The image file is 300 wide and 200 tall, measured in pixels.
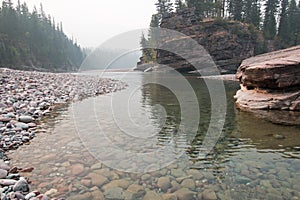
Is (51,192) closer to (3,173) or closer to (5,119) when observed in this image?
(3,173)

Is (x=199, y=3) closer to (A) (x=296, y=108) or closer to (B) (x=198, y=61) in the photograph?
(B) (x=198, y=61)

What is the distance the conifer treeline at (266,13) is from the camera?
51062 mm

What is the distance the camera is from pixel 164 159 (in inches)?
210

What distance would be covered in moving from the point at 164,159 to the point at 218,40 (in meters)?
45.5

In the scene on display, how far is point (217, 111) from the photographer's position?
10.9 meters

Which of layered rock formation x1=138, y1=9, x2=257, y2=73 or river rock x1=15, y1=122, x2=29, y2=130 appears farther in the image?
layered rock formation x1=138, y1=9, x2=257, y2=73

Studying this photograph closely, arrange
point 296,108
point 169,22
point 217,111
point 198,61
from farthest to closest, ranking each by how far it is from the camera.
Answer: point 169,22 < point 198,61 < point 217,111 < point 296,108

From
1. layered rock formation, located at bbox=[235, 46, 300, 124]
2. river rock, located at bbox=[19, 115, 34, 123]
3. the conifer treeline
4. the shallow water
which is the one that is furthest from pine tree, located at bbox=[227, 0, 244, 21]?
river rock, located at bbox=[19, 115, 34, 123]

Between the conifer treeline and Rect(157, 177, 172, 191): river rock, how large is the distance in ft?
174

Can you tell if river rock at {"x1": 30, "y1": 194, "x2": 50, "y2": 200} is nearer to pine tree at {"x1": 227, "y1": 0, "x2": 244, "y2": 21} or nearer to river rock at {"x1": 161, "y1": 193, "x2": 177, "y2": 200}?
river rock at {"x1": 161, "y1": 193, "x2": 177, "y2": 200}

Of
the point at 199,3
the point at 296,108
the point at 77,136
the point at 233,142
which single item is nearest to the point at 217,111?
the point at 296,108

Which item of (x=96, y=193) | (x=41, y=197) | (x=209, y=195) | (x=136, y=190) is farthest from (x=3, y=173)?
(x=209, y=195)

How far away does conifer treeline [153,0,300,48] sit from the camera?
51.1 metres

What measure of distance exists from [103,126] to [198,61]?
40.7 m
